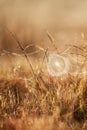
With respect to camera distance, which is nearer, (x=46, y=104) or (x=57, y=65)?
(x=46, y=104)

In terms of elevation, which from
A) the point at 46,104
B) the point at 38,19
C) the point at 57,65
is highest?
the point at 46,104

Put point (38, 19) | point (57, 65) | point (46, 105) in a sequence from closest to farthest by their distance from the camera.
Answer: point (46, 105) < point (57, 65) < point (38, 19)

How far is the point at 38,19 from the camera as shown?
7.88 metres

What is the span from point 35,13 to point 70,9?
0.84 meters

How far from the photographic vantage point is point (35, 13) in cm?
816

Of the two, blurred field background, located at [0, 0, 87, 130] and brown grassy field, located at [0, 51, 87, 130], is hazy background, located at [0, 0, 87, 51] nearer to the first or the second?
blurred field background, located at [0, 0, 87, 130]

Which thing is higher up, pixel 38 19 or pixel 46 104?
pixel 46 104

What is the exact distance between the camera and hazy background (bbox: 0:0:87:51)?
6977mm

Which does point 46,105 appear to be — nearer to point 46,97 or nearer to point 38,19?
point 46,97

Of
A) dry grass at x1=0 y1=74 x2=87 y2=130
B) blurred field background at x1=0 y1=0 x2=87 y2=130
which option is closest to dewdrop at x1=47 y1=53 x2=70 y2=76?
blurred field background at x1=0 y1=0 x2=87 y2=130

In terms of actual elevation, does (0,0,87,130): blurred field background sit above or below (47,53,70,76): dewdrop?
above

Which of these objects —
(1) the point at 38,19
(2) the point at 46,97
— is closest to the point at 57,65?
(2) the point at 46,97

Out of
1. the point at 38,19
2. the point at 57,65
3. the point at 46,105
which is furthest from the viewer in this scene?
the point at 38,19

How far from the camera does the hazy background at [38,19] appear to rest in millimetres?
6977
